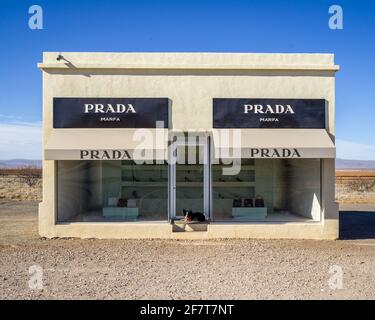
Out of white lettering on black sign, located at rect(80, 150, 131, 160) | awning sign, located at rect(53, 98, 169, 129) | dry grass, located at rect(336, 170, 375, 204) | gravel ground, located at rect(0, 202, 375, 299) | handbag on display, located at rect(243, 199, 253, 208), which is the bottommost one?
dry grass, located at rect(336, 170, 375, 204)

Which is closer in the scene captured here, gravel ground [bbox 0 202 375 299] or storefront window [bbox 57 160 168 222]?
gravel ground [bbox 0 202 375 299]

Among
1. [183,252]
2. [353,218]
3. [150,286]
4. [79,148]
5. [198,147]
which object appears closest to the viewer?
[150,286]

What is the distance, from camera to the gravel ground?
7.41 meters

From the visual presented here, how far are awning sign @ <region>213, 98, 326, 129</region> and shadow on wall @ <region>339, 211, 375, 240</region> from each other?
11.4ft

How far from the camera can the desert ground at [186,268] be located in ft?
24.3

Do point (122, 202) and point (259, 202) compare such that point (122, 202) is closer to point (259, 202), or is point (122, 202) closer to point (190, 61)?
point (259, 202)

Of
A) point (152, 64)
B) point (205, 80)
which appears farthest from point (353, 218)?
point (152, 64)

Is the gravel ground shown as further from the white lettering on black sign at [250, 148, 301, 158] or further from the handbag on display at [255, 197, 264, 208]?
the white lettering on black sign at [250, 148, 301, 158]

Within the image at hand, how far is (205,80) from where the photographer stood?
13.2 metres

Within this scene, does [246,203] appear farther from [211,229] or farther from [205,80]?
[205,80]

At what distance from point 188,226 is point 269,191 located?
2.63 metres

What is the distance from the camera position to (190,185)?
537 inches

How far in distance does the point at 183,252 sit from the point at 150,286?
3329 millimetres

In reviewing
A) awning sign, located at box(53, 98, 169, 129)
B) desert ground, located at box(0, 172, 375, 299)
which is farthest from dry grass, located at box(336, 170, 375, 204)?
awning sign, located at box(53, 98, 169, 129)
